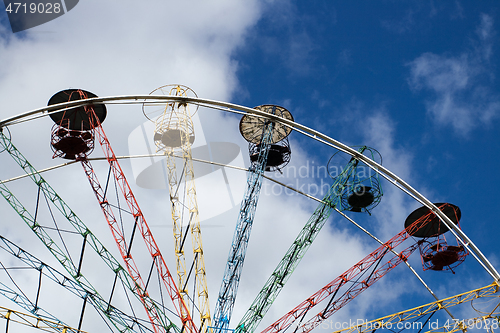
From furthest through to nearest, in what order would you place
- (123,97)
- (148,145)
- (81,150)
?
1. (148,145)
2. (81,150)
3. (123,97)

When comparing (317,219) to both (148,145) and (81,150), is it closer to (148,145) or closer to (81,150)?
(148,145)

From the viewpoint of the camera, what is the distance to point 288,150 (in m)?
50.0

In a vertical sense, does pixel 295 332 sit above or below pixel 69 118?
below


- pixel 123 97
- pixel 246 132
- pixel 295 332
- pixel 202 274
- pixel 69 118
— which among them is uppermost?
pixel 246 132

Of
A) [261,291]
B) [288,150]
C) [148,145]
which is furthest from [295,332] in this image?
[148,145]

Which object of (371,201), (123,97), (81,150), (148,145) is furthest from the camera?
(148,145)

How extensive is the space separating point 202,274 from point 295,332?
32.2 feet

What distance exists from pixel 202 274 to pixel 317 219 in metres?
13.2

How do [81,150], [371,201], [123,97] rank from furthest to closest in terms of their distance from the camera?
[371,201], [81,150], [123,97]

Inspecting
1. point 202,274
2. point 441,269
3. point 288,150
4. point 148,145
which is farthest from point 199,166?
point 441,269

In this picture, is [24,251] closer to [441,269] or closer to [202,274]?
[202,274]

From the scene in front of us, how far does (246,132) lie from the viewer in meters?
50.2

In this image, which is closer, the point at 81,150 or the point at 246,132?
the point at 81,150

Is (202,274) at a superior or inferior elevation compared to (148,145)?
inferior
